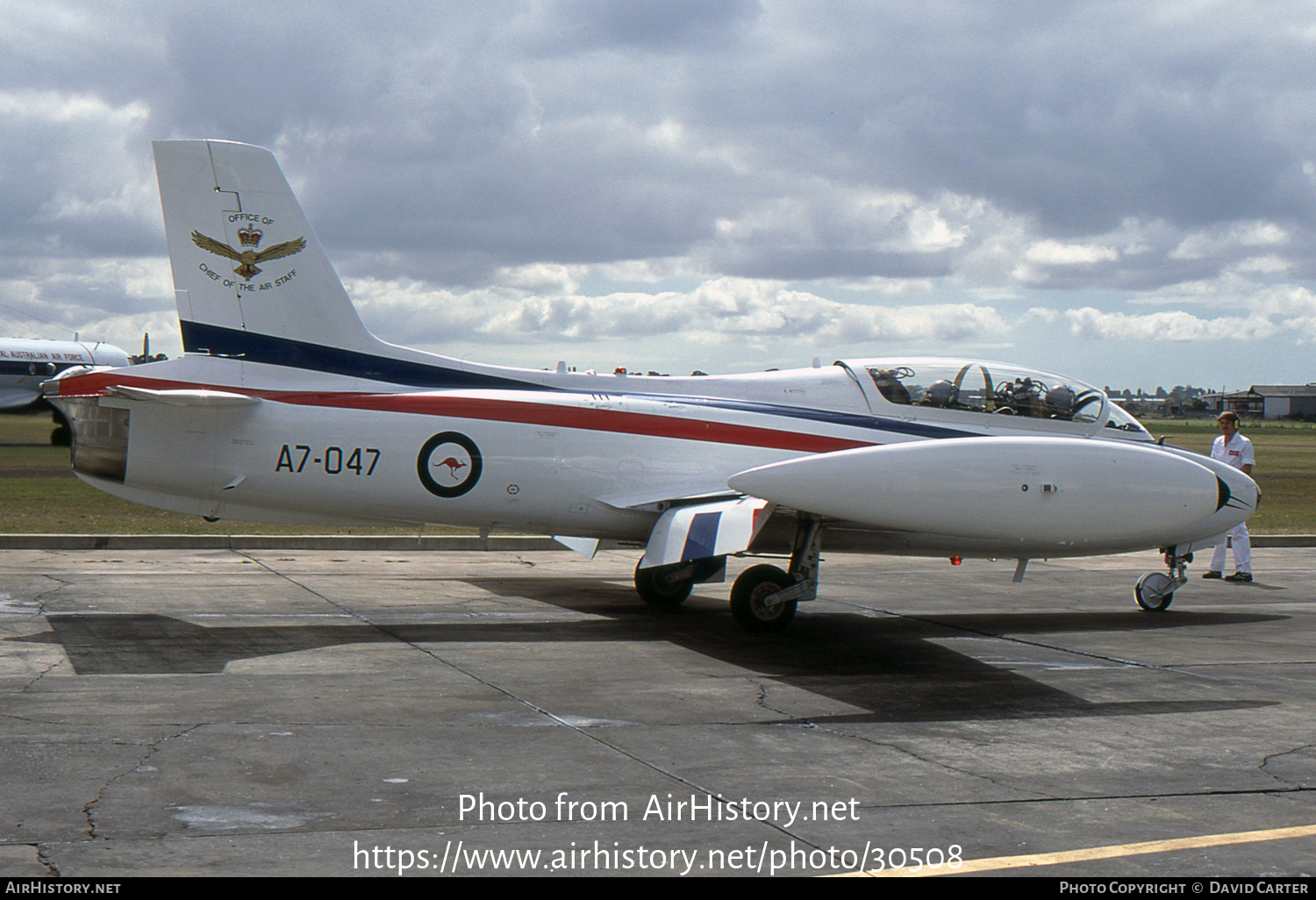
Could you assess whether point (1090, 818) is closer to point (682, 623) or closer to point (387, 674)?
point (387, 674)

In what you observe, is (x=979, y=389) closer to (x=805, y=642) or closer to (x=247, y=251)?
(x=805, y=642)

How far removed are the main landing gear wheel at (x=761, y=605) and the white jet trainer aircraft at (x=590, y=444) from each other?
0.02 meters

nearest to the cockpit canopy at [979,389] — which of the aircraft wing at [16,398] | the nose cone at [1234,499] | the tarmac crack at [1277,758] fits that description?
the nose cone at [1234,499]

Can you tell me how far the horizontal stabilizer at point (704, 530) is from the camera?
10.5m

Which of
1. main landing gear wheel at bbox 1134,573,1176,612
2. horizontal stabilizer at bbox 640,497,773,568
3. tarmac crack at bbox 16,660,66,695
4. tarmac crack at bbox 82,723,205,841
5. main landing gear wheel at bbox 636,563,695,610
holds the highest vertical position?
horizontal stabilizer at bbox 640,497,773,568

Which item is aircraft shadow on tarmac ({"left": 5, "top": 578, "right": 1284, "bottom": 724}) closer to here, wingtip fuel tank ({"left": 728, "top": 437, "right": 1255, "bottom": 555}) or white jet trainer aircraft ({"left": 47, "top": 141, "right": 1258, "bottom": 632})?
white jet trainer aircraft ({"left": 47, "top": 141, "right": 1258, "bottom": 632})

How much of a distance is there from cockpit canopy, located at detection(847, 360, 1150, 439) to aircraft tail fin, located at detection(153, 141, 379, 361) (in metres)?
5.71

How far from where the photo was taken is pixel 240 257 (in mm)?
11555

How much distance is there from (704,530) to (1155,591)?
568cm

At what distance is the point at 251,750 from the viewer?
6.64 m

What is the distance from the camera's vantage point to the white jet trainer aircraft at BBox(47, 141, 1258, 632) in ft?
32.6

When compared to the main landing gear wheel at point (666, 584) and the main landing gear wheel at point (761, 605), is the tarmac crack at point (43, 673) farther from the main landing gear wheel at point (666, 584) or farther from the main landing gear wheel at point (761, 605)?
the main landing gear wheel at point (666, 584)

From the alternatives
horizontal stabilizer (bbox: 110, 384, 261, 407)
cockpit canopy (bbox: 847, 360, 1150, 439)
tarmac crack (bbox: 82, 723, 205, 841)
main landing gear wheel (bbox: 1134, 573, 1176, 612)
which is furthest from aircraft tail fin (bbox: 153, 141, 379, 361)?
main landing gear wheel (bbox: 1134, 573, 1176, 612)

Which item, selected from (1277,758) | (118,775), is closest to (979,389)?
(1277,758)
